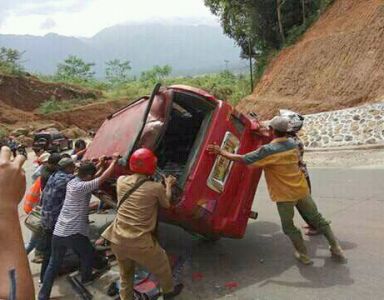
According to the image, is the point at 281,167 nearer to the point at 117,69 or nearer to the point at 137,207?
the point at 137,207

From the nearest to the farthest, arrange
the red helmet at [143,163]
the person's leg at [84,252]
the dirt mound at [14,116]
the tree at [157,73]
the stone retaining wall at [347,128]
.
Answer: the red helmet at [143,163]
the person's leg at [84,252]
the stone retaining wall at [347,128]
the dirt mound at [14,116]
the tree at [157,73]

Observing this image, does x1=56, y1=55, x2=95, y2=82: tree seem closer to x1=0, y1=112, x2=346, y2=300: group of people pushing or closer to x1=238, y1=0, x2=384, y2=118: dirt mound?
x1=238, y1=0, x2=384, y2=118: dirt mound

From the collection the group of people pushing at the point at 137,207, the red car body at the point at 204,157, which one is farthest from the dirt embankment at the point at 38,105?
the red car body at the point at 204,157

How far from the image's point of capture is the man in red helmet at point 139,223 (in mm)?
4998

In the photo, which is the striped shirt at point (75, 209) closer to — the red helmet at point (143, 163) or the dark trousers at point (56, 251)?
the dark trousers at point (56, 251)

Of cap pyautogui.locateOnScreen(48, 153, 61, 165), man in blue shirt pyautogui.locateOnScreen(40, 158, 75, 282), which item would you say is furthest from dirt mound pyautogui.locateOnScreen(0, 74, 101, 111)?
man in blue shirt pyautogui.locateOnScreen(40, 158, 75, 282)

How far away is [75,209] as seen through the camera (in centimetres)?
595

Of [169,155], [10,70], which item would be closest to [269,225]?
[169,155]

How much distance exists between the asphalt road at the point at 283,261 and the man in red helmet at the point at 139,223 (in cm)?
84

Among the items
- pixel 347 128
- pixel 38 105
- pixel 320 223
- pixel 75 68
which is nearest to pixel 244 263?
pixel 320 223

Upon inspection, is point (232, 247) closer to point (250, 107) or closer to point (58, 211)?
point (58, 211)

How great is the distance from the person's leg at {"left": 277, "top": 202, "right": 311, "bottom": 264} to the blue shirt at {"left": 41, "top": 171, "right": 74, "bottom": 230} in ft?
8.12

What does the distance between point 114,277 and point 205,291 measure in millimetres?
1129

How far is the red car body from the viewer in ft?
19.2
